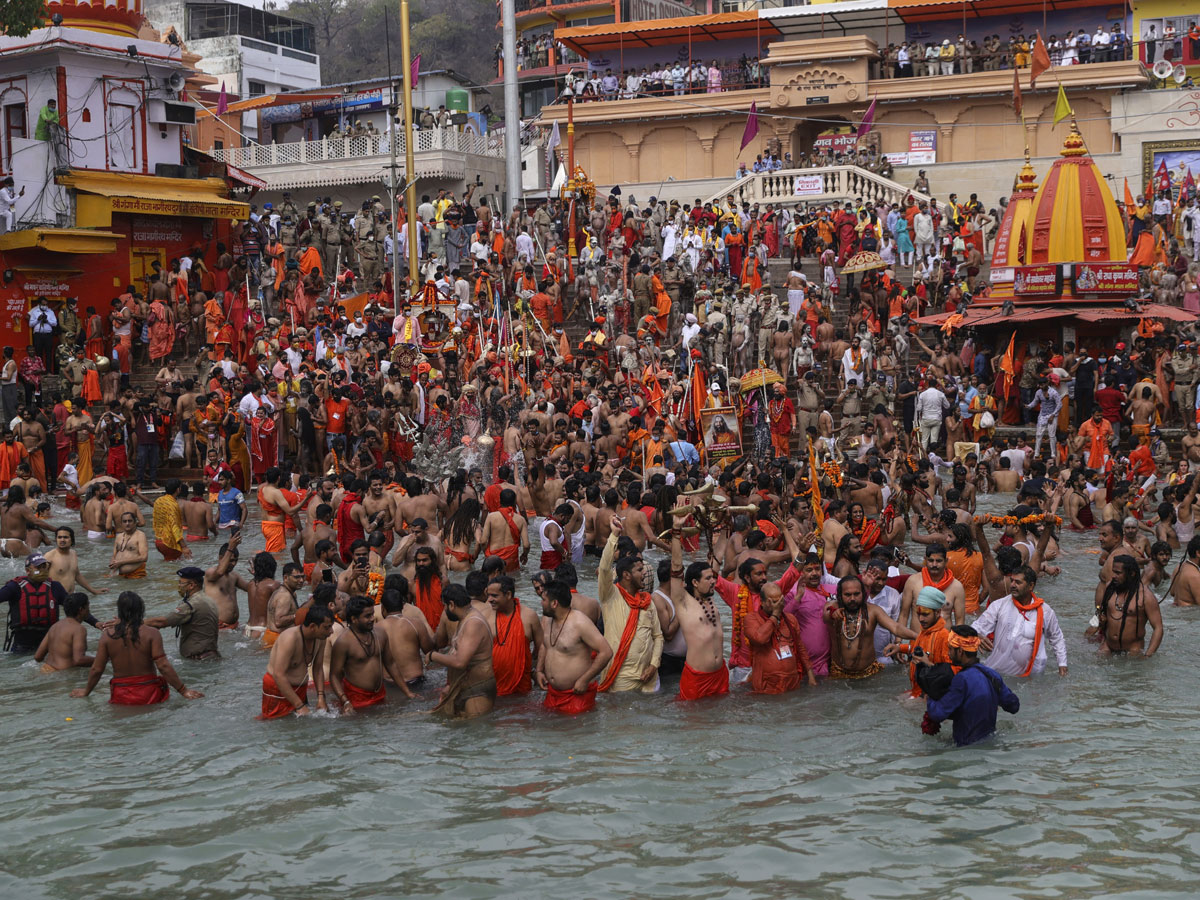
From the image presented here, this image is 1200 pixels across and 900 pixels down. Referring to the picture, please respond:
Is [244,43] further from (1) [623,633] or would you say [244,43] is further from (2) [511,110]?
(1) [623,633]

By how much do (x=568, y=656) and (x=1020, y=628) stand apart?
3.12 metres

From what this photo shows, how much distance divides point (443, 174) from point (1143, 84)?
1730cm

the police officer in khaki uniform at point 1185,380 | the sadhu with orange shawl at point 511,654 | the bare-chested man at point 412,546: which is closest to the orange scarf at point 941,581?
the sadhu with orange shawl at point 511,654

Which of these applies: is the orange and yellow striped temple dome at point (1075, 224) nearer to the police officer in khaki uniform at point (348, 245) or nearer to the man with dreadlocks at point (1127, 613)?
the police officer in khaki uniform at point (348, 245)

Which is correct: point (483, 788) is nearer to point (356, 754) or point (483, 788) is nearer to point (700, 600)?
point (356, 754)

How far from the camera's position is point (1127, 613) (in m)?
10.0

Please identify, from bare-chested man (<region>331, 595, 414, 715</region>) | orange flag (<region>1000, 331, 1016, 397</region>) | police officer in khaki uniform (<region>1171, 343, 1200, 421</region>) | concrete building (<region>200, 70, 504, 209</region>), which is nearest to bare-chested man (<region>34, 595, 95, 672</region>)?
bare-chested man (<region>331, 595, 414, 715</region>)

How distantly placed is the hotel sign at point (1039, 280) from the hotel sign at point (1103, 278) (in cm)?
31

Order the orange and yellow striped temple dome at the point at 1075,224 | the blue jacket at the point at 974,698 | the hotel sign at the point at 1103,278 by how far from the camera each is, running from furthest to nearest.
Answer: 1. the orange and yellow striped temple dome at the point at 1075,224
2. the hotel sign at the point at 1103,278
3. the blue jacket at the point at 974,698

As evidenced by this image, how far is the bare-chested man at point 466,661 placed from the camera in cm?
897

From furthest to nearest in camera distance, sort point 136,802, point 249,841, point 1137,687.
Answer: point 1137,687
point 136,802
point 249,841

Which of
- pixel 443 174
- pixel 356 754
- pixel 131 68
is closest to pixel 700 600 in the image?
pixel 356 754

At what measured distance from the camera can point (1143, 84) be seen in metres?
33.1

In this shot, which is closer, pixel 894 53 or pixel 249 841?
pixel 249 841
